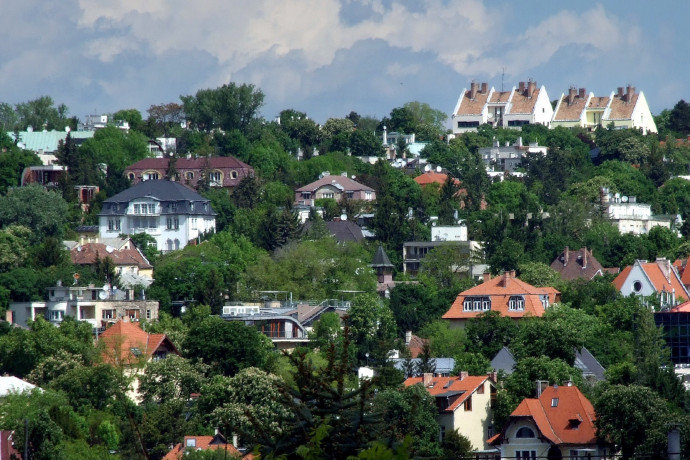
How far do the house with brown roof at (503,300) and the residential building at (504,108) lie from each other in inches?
2219

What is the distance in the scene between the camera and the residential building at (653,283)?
87.4 metres

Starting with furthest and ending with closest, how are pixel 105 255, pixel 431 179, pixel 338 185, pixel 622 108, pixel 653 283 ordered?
1. pixel 622 108
2. pixel 431 179
3. pixel 338 185
4. pixel 105 255
5. pixel 653 283

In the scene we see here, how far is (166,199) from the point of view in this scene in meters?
106

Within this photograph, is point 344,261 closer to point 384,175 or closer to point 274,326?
point 274,326

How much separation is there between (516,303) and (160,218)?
29367mm

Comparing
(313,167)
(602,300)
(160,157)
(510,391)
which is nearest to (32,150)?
(160,157)

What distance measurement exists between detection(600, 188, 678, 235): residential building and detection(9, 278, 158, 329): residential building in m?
36.5

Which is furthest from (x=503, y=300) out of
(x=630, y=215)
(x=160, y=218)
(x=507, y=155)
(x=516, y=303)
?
(x=507, y=155)

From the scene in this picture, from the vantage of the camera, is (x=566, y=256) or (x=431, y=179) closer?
(x=566, y=256)

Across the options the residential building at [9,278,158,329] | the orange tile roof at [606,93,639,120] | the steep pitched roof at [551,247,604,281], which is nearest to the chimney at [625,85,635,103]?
the orange tile roof at [606,93,639,120]

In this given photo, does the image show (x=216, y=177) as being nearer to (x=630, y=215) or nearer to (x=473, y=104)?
(x=630, y=215)

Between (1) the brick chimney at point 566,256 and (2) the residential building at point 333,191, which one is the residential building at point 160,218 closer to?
(2) the residential building at point 333,191

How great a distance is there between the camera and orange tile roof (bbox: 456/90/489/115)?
477 ft

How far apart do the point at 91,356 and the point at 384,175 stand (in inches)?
1914
